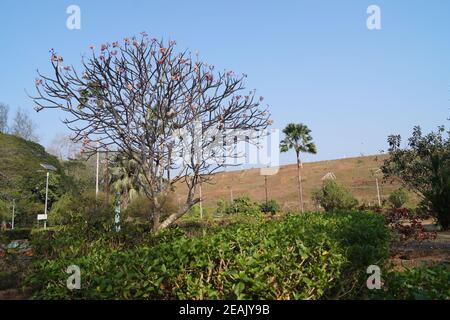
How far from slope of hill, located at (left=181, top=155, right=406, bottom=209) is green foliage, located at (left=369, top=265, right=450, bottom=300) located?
4110 cm

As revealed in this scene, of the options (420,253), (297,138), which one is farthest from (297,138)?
(420,253)

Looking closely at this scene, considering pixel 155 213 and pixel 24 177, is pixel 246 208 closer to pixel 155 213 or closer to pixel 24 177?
pixel 155 213

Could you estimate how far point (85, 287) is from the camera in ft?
11.5

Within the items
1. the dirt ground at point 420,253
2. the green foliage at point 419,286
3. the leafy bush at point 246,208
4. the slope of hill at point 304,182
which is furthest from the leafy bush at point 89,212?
the slope of hill at point 304,182

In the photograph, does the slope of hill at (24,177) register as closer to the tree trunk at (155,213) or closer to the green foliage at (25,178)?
the green foliage at (25,178)

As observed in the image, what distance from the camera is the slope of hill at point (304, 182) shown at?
50.1m

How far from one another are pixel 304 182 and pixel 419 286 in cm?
5766

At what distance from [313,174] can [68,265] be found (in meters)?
62.6

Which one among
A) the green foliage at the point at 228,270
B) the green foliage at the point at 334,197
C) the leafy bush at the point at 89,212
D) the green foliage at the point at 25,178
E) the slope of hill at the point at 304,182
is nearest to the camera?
the green foliage at the point at 228,270

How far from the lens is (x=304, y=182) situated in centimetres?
5938

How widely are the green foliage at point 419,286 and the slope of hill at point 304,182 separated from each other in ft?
135

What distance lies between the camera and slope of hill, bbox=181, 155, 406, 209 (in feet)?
164

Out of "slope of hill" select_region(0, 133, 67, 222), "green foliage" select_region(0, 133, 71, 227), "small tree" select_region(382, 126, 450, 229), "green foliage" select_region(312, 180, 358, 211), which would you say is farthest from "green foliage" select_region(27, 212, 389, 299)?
"slope of hill" select_region(0, 133, 67, 222)
